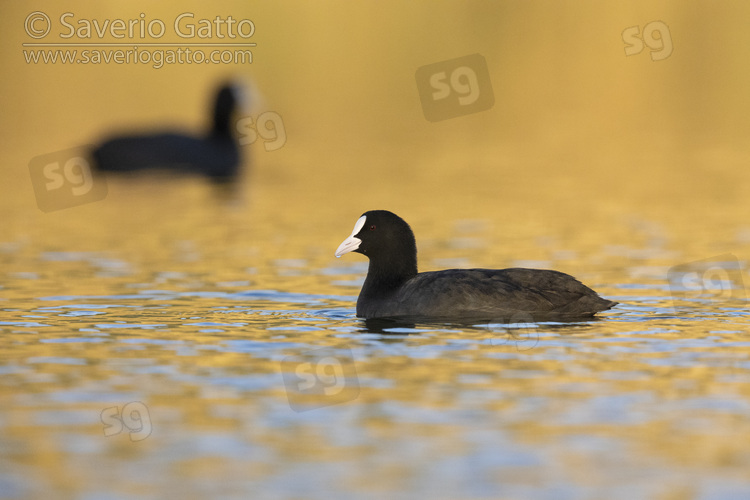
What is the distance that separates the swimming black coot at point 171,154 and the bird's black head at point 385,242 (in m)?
14.9

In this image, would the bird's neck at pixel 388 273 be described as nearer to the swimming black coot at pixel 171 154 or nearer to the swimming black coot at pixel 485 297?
the swimming black coot at pixel 485 297

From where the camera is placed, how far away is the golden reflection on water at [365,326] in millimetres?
7090

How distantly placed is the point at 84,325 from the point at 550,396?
15.7 ft

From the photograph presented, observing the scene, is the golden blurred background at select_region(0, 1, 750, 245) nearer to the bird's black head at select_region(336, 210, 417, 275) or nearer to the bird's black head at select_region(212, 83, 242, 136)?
the bird's black head at select_region(212, 83, 242, 136)

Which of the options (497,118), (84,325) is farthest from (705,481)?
(497,118)

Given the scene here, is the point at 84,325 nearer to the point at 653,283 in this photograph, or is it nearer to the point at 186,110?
the point at 653,283

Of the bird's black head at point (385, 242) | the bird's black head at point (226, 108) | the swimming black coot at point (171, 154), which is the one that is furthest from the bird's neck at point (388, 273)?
the bird's black head at point (226, 108)

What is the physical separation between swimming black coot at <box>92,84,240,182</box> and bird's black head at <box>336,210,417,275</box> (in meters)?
14.9

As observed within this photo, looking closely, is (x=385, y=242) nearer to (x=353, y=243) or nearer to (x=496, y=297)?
(x=353, y=243)

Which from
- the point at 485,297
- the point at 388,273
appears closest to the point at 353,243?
the point at 388,273

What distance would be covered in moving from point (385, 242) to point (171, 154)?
16.2 m

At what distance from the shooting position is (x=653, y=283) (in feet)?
46.1

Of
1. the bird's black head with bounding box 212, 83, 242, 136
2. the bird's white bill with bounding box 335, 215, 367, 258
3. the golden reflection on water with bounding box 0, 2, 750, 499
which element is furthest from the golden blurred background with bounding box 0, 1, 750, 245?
the bird's white bill with bounding box 335, 215, 367, 258

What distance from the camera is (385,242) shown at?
1277 cm
